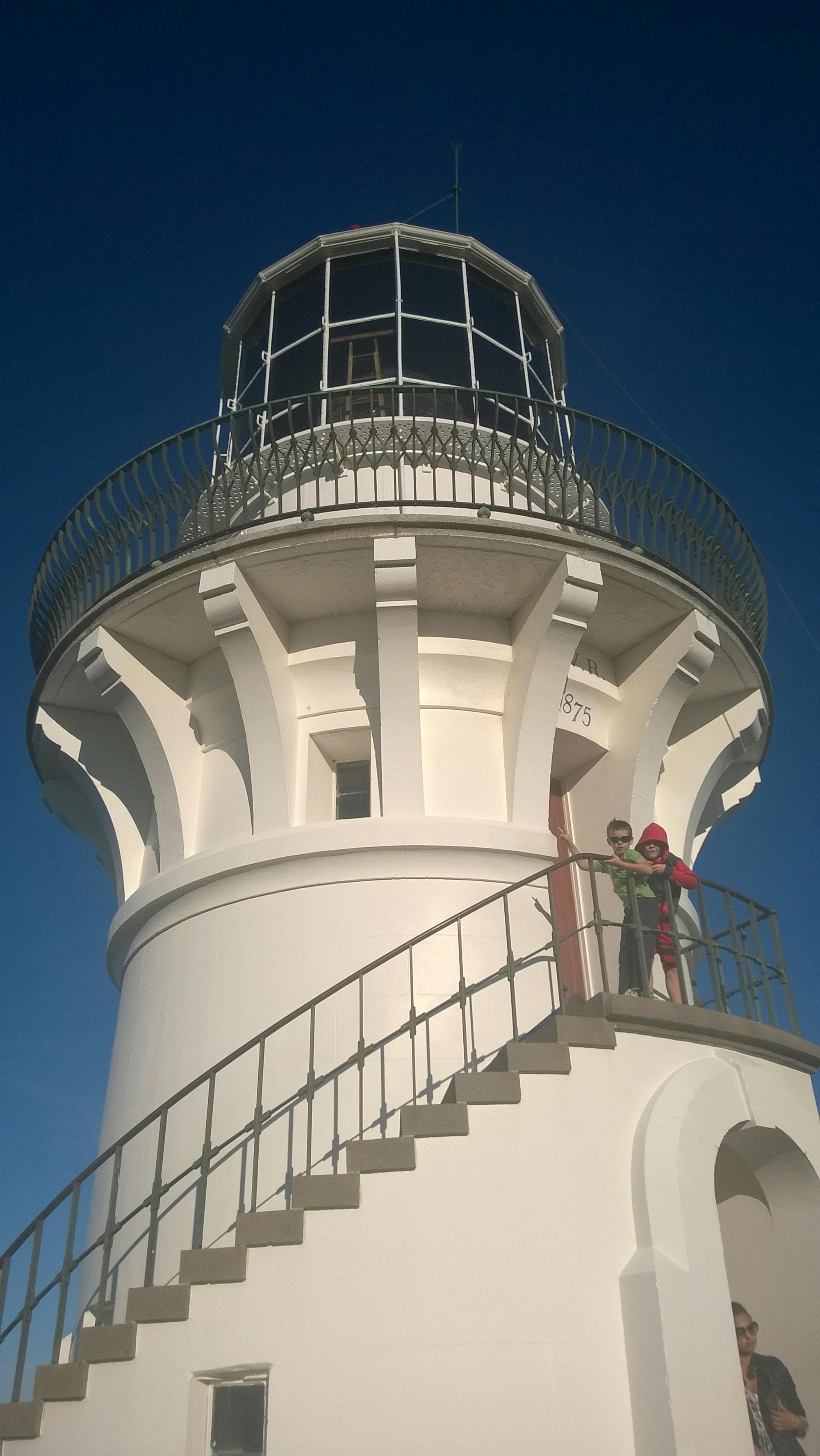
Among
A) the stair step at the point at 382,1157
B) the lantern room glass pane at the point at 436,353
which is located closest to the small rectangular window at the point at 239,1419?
the stair step at the point at 382,1157

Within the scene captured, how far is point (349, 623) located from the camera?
10.9 m

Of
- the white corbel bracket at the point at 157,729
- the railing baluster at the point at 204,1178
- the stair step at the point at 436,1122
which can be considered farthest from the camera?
the white corbel bracket at the point at 157,729

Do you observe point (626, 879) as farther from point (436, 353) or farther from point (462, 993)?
point (436, 353)

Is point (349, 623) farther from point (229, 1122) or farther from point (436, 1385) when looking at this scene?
point (436, 1385)

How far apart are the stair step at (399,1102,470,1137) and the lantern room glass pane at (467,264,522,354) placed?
29.9 feet

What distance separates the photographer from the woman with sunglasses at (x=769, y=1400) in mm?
7809

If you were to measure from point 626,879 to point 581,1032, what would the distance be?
5.92 feet

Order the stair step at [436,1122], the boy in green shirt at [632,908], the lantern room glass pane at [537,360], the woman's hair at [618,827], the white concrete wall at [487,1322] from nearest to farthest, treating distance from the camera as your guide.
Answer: the white concrete wall at [487,1322]
the stair step at [436,1122]
the boy in green shirt at [632,908]
the woman's hair at [618,827]
the lantern room glass pane at [537,360]

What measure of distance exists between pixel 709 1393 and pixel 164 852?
251 inches

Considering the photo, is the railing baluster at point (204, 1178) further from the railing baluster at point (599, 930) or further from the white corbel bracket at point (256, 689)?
the railing baluster at point (599, 930)

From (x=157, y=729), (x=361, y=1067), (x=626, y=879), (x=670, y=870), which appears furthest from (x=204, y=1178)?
(x=157, y=729)

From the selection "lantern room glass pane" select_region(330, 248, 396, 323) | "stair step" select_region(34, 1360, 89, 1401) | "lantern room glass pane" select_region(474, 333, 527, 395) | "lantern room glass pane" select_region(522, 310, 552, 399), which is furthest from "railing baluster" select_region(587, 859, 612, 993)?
"lantern room glass pane" select_region(330, 248, 396, 323)

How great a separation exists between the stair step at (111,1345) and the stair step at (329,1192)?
120cm

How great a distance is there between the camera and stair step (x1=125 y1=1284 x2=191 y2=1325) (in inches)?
264
